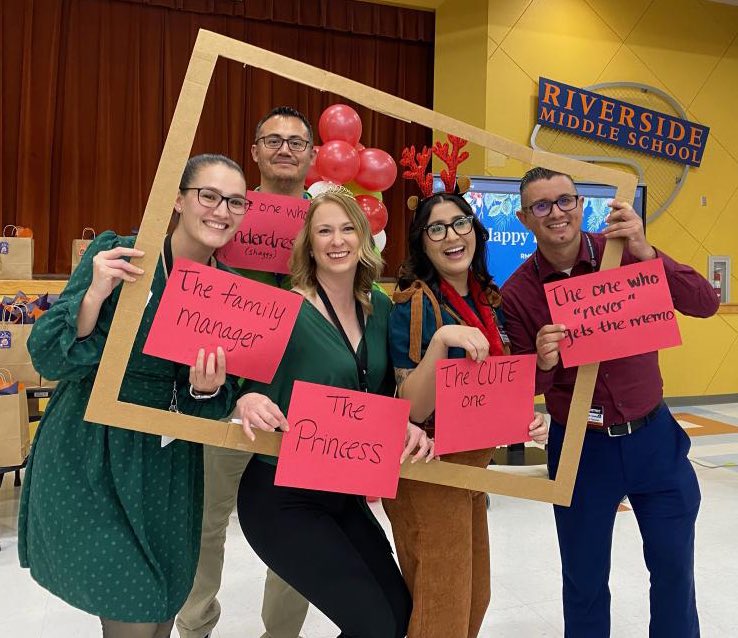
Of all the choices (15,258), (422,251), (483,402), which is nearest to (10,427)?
(15,258)

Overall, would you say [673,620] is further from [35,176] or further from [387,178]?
[35,176]

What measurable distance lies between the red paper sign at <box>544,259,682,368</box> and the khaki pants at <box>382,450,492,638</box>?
0.36m

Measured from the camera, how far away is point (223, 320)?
3.82 ft

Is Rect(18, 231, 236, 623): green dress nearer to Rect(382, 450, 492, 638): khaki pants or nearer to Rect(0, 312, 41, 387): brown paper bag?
Rect(382, 450, 492, 638): khaki pants

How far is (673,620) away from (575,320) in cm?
85

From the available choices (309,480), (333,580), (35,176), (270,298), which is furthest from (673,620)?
(35,176)

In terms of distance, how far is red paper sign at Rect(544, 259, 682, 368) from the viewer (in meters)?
1.39

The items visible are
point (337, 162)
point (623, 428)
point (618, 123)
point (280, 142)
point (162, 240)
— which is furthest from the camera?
point (618, 123)

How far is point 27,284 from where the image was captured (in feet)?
12.7

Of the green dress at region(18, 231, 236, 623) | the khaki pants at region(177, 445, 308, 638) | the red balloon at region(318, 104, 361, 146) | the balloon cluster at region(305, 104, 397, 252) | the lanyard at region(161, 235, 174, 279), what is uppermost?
the red balloon at region(318, 104, 361, 146)

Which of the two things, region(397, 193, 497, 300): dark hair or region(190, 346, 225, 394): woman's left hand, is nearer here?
region(190, 346, 225, 394): woman's left hand

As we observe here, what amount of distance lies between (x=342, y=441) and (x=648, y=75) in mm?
6180

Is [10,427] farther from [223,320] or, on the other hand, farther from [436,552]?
[436,552]

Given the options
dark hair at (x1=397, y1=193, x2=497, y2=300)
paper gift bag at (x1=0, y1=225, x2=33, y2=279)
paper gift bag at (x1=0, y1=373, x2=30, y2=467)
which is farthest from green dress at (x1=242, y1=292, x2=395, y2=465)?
paper gift bag at (x1=0, y1=225, x2=33, y2=279)
